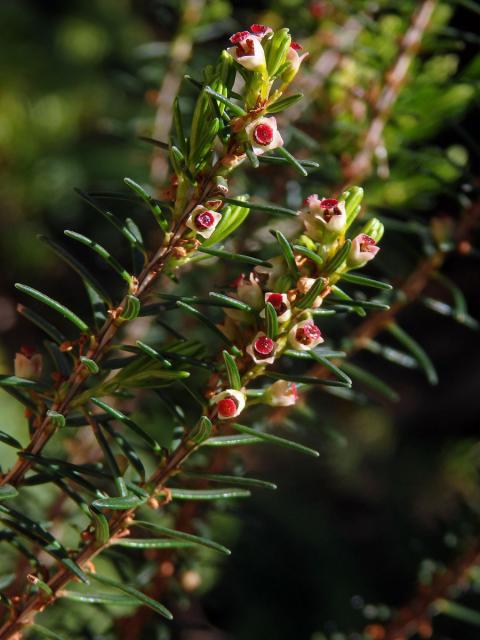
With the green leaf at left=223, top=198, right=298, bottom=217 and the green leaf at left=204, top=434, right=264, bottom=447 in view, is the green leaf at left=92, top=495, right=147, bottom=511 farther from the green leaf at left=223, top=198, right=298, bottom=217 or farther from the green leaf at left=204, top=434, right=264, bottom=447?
the green leaf at left=223, top=198, right=298, bottom=217

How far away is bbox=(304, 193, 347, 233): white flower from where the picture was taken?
37 cm

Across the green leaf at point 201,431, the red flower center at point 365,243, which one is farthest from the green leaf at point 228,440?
the red flower center at point 365,243

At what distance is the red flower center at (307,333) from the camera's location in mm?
366

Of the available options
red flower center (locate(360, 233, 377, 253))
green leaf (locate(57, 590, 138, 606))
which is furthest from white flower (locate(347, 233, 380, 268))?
green leaf (locate(57, 590, 138, 606))

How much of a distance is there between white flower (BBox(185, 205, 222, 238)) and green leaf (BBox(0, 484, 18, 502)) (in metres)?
0.15

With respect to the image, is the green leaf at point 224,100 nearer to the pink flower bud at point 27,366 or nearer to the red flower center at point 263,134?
the red flower center at point 263,134

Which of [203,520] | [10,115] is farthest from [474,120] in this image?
[10,115]

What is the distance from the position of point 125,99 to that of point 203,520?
4.52 feet

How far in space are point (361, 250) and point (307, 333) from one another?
0.05 meters

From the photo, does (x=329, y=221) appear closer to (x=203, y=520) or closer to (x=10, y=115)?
(x=203, y=520)

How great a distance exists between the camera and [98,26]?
2133mm

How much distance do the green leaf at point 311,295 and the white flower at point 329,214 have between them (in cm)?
3

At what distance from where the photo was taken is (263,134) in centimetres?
35

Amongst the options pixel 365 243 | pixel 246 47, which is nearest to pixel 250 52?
pixel 246 47
